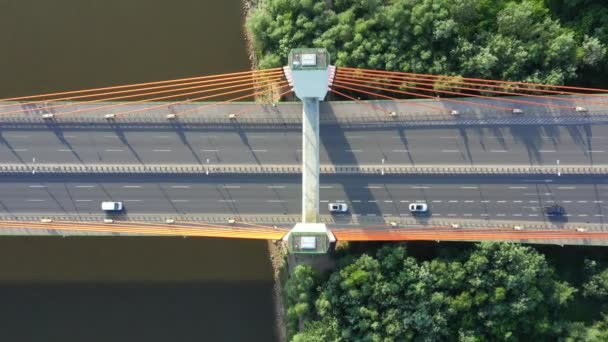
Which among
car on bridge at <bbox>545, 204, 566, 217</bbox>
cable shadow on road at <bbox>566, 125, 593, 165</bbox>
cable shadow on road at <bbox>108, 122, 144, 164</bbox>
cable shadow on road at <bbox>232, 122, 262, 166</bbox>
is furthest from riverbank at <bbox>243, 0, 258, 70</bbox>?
car on bridge at <bbox>545, 204, 566, 217</bbox>

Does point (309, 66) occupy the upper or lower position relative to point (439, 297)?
upper

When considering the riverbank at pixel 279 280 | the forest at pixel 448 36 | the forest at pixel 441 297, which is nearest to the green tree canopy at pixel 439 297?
the forest at pixel 441 297

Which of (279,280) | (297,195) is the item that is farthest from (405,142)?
(279,280)

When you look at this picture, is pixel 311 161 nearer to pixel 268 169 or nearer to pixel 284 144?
pixel 284 144

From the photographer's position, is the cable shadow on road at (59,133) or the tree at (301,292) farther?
the cable shadow on road at (59,133)

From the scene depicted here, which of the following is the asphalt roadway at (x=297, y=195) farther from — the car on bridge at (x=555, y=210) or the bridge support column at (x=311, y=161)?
the bridge support column at (x=311, y=161)

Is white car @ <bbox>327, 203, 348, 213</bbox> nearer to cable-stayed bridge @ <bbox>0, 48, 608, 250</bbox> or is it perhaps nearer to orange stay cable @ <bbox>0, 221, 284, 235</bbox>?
cable-stayed bridge @ <bbox>0, 48, 608, 250</bbox>

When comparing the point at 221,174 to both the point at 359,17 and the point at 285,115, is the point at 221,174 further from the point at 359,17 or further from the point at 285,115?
the point at 359,17
